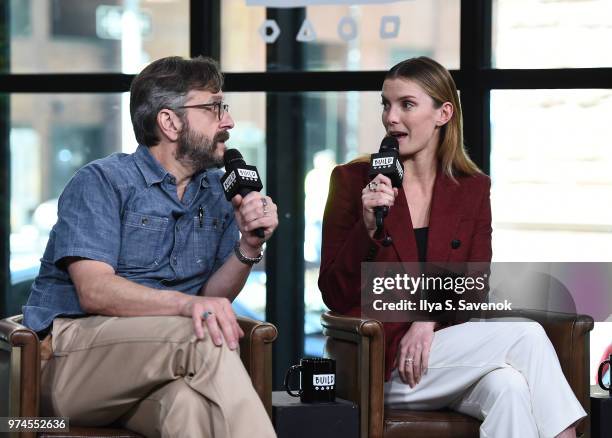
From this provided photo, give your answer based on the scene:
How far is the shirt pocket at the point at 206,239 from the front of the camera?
3.04 metres

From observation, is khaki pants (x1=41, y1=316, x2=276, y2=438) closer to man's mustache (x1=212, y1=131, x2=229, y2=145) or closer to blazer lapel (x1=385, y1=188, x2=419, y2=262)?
man's mustache (x1=212, y1=131, x2=229, y2=145)

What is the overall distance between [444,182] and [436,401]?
2.20 ft

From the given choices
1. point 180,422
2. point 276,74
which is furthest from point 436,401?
point 276,74

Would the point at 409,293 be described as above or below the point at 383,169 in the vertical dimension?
below

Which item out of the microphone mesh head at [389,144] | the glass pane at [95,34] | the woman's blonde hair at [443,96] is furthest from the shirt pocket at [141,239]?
the glass pane at [95,34]

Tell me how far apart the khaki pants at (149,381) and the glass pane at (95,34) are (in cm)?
193

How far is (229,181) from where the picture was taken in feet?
9.46

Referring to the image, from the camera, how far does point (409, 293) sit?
321cm

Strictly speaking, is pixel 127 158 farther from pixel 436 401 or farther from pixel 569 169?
pixel 569 169

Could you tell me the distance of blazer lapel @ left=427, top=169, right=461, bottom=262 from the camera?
3.19 metres

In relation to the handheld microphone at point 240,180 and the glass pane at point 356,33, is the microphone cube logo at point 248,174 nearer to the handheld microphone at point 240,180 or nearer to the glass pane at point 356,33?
the handheld microphone at point 240,180

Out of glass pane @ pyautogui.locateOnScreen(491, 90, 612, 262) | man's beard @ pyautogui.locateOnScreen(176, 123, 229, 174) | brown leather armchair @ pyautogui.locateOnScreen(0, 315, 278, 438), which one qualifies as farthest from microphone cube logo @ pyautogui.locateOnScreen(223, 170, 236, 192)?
glass pane @ pyautogui.locateOnScreen(491, 90, 612, 262)

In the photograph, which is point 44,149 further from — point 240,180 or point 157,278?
point 240,180

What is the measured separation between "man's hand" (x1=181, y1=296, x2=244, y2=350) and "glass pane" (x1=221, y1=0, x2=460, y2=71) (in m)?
1.93
